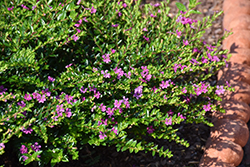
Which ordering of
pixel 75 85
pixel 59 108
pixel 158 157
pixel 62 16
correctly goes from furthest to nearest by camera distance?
1. pixel 158 157
2. pixel 75 85
3. pixel 62 16
4. pixel 59 108

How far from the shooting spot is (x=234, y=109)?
3.24 m

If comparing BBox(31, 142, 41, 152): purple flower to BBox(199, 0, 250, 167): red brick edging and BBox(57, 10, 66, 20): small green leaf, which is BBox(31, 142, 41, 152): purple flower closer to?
BBox(57, 10, 66, 20): small green leaf

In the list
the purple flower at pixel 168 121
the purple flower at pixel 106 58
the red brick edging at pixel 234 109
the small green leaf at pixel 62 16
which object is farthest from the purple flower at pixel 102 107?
the red brick edging at pixel 234 109

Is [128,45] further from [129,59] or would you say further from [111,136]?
[111,136]

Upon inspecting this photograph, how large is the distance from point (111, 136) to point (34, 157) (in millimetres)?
602

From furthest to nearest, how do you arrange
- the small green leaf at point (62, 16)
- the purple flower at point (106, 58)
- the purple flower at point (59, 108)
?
the purple flower at point (106, 58)
the small green leaf at point (62, 16)
the purple flower at point (59, 108)

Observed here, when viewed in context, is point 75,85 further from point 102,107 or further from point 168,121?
point 168,121

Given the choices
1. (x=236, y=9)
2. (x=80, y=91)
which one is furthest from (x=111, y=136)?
(x=236, y=9)

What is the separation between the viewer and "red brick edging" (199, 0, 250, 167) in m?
2.90

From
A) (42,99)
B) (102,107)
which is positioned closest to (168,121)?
(102,107)

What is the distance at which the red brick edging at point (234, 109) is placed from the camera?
9.52 ft

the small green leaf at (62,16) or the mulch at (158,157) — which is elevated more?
the small green leaf at (62,16)

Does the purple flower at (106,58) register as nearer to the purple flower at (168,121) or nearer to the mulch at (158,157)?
the purple flower at (168,121)

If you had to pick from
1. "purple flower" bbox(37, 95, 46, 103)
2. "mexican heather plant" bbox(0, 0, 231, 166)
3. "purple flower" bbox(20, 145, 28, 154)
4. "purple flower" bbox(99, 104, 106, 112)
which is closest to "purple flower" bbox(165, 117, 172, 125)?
"mexican heather plant" bbox(0, 0, 231, 166)
